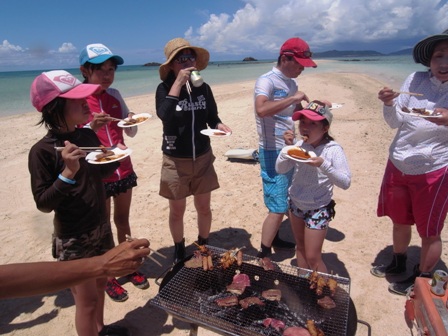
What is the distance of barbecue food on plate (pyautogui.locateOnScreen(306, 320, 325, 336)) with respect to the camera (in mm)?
2230

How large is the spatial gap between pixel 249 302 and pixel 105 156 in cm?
176

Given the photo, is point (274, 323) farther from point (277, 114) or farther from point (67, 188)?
point (277, 114)

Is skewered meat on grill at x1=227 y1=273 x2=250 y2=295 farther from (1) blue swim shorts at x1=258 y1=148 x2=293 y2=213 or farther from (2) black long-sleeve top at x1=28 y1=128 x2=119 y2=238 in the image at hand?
(2) black long-sleeve top at x1=28 y1=128 x2=119 y2=238

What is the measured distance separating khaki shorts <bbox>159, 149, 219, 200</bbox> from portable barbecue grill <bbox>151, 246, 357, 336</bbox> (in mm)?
884

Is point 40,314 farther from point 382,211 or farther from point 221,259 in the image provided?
point 382,211

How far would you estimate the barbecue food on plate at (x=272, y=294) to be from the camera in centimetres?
268

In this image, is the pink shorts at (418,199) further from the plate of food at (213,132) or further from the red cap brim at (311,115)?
the plate of food at (213,132)

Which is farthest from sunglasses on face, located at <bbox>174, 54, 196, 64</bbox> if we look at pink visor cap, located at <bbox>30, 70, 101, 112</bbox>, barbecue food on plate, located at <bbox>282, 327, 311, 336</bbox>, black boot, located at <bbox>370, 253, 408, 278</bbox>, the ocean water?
the ocean water

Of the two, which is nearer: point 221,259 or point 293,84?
point 221,259

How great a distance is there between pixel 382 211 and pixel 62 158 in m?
3.39

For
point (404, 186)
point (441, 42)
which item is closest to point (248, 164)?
point (404, 186)

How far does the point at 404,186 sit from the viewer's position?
3287 millimetres

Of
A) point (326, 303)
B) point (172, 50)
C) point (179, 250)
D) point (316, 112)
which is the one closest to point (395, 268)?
point (326, 303)

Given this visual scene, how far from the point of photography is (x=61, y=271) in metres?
1.56
